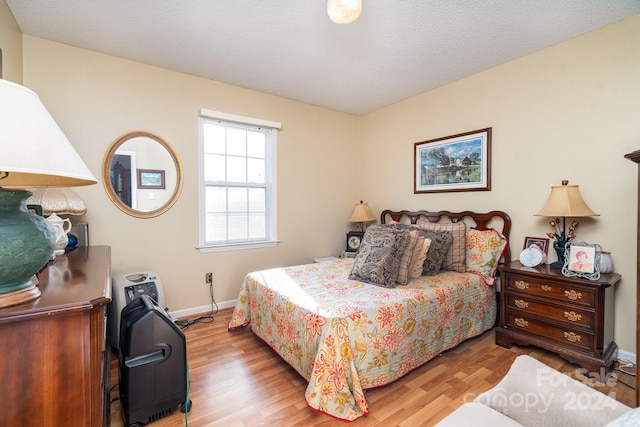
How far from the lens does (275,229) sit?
3676 mm

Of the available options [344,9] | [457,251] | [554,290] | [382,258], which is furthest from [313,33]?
[554,290]

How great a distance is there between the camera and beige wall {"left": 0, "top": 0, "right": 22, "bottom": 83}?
6.23ft

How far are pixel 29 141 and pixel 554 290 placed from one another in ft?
9.81

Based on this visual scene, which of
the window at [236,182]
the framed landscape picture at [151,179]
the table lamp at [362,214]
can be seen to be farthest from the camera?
the table lamp at [362,214]

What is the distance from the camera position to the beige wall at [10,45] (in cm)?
190

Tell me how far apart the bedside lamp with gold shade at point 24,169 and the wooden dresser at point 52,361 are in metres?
0.09

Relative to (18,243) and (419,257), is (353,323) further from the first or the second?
(18,243)

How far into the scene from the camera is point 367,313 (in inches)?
70.3

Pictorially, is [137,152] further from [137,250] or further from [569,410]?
→ [569,410]

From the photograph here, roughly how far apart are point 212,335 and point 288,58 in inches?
105

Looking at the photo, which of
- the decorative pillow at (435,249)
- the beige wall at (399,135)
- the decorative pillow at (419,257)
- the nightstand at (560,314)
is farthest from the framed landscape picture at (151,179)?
the nightstand at (560,314)

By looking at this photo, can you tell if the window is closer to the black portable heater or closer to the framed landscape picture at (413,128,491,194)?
the black portable heater

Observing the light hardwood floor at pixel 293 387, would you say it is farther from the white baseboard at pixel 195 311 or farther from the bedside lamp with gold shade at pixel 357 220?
the bedside lamp with gold shade at pixel 357 220

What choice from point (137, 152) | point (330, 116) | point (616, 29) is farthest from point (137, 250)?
point (616, 29)
